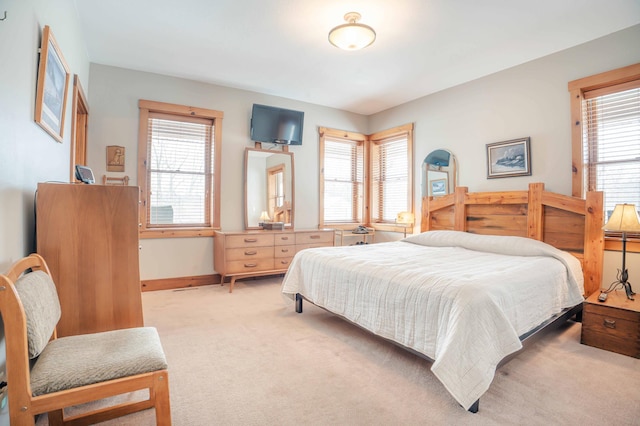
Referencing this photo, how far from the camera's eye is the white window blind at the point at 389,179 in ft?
17.2

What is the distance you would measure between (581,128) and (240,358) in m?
3.79

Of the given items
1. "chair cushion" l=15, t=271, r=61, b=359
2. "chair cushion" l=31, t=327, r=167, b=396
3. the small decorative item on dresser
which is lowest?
"chair cushion" l=31, t=327, r=167, b=396

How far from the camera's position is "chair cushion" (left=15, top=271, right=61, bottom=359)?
116 centimetres

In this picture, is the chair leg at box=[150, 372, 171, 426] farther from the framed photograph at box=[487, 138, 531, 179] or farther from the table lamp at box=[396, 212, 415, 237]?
the table lamp at box=[396, 212, 415, 237]

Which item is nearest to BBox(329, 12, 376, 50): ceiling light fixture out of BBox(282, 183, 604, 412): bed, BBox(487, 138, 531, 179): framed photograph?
BBox(282, 183, 604, 412): bed

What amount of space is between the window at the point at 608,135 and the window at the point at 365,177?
215 centimetres

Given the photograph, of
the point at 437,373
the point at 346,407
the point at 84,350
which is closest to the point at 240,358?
the point at 346,407

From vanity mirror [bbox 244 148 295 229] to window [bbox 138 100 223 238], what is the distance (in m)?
0.44

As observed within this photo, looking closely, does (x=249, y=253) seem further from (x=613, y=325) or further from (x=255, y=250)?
(x=613, y=325)

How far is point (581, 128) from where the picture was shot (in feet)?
10.7

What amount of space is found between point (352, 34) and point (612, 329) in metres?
3.02

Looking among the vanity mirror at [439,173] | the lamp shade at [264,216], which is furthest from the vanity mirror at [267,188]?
the vanity mirror at [439,173]

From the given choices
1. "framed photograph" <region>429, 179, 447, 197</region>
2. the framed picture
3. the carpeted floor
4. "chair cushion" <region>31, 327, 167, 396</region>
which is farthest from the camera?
"framed photograph" <region>429, 179, 447, 197</region>

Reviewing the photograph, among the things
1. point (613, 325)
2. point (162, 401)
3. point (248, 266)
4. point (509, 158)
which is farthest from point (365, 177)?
point (162, 401)
